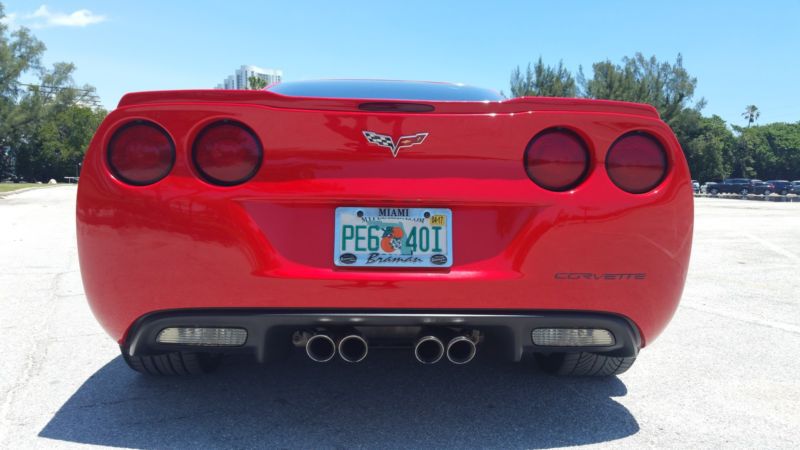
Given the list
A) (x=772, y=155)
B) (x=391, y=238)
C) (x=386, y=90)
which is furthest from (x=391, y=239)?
(x=772, y=155)

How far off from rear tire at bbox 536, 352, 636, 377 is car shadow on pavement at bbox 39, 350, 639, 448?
0.08m

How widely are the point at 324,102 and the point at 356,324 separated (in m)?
0.75

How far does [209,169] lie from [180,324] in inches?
20.6

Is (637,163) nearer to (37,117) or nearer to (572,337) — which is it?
(572,337)

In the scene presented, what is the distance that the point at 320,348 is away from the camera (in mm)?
2107

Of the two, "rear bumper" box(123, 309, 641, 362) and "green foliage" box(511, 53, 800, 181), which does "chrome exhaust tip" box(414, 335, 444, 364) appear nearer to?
"rear bumper" box(123, 309, 641, 362)

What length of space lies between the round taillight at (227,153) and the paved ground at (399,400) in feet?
3.12

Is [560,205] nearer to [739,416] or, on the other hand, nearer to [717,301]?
[739,416]

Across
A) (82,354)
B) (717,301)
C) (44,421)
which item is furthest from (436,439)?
(717,301)

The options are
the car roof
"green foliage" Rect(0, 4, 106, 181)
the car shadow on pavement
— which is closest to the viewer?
the car shadow on pavement

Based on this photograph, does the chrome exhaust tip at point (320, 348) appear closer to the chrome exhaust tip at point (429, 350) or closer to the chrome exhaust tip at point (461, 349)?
the chrome exhaust tip at point (429, 350)

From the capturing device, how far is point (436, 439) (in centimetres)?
222

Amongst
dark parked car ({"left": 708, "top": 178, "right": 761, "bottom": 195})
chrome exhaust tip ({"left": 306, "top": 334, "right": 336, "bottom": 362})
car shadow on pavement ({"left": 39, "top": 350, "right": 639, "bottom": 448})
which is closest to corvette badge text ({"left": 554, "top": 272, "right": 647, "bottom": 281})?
car shadow on pavement ({"left": 39, "top": 350, "right": 639, "bottom": 448})

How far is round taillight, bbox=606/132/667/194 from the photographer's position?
2107 mm
